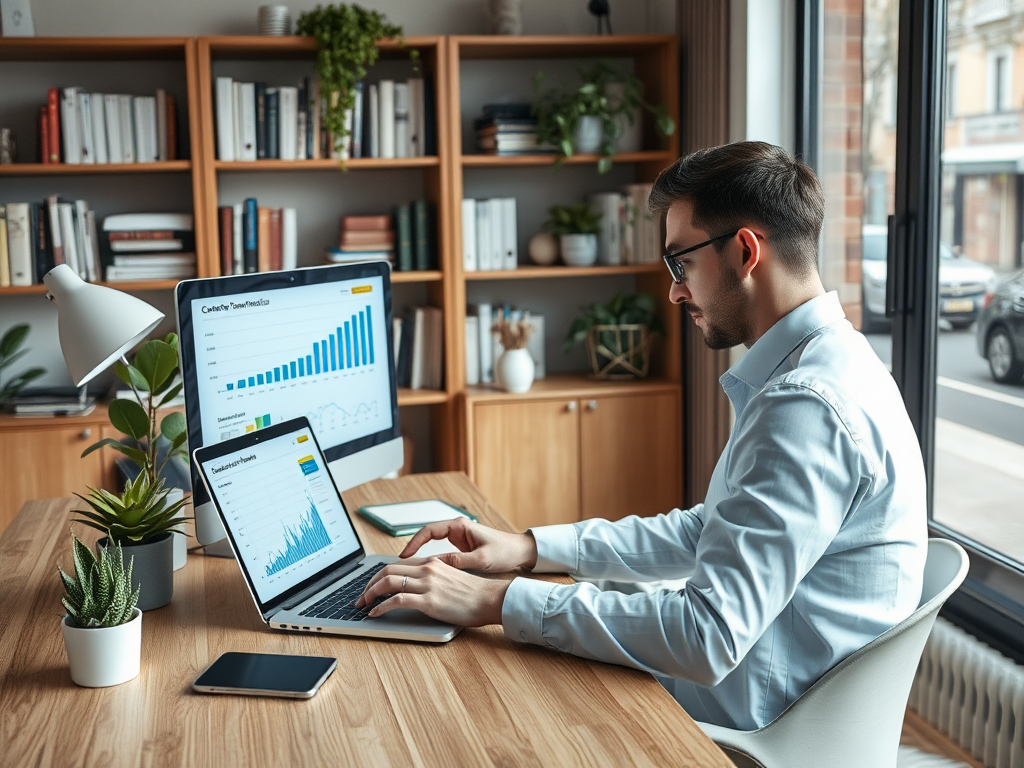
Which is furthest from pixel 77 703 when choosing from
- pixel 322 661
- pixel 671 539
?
pixel 671 539

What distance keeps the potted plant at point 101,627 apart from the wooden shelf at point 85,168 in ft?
7.57

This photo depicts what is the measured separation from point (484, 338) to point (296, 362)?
193cm

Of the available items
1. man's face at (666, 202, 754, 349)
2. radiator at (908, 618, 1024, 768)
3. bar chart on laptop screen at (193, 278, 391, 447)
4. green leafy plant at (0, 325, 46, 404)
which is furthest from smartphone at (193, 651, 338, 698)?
green leafy plant at (0, 325, 46, 404)

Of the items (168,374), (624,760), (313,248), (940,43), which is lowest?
(624,760)

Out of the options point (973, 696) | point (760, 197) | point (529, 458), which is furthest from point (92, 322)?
point (529, 458)

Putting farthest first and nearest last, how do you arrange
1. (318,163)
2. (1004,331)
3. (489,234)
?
(489,234), (318,163), (1004,331)

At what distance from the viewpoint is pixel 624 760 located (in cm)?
103

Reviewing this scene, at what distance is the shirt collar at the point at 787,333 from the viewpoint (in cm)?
142

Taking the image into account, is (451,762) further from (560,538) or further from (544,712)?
(560,538)

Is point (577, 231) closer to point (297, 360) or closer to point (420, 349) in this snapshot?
point (420, 349)

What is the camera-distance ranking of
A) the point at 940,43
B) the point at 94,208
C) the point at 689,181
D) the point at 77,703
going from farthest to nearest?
the point at 94,208
the point at 940,43
the point at 689,181
the point at 77,703

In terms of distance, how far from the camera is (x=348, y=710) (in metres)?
1.14

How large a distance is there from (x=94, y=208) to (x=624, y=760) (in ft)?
10.3

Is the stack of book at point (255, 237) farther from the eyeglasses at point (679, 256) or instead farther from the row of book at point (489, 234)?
the eyeglasses at point (679, 256)
